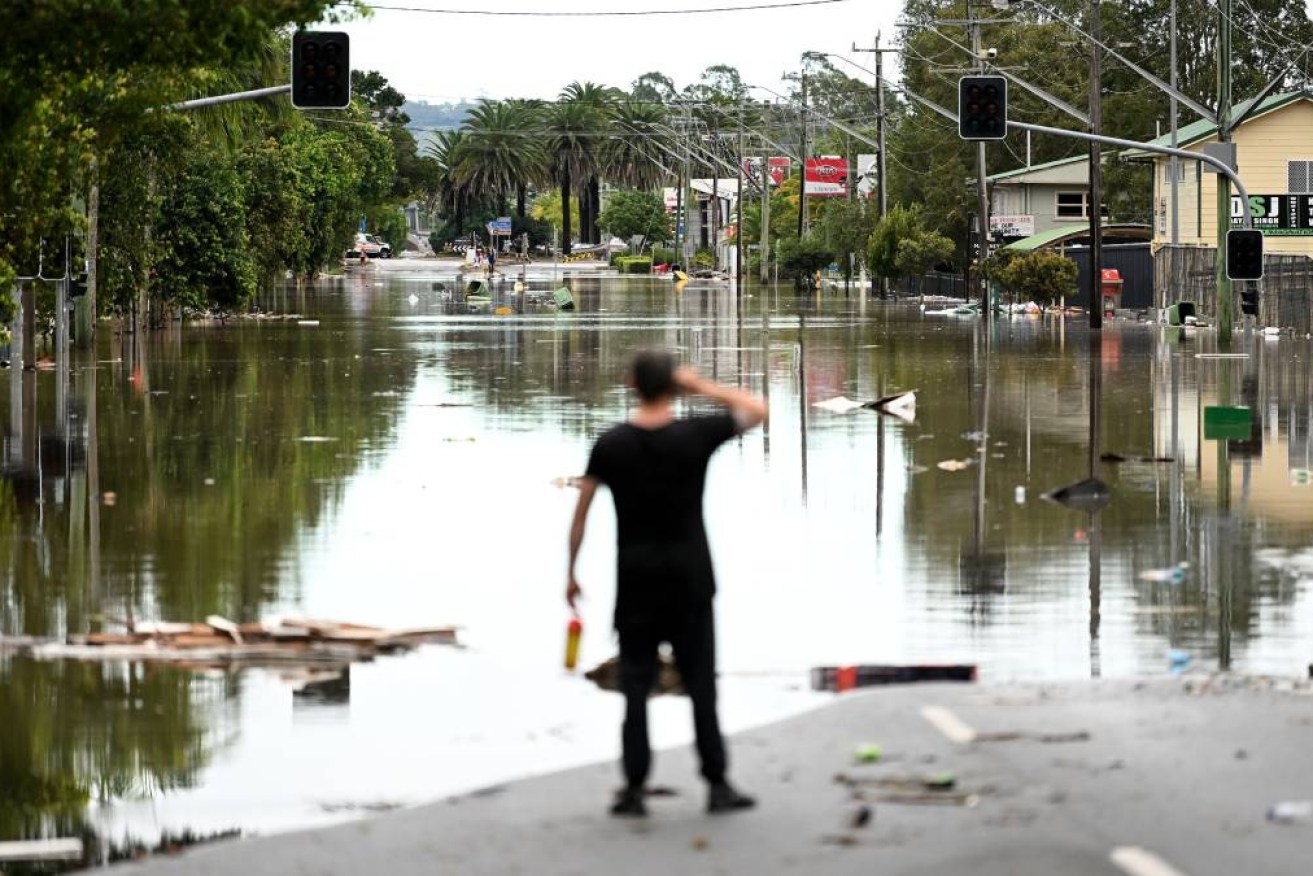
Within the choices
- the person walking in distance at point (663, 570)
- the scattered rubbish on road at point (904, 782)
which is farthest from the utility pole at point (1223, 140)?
the person walking in distance at point (663, 570)

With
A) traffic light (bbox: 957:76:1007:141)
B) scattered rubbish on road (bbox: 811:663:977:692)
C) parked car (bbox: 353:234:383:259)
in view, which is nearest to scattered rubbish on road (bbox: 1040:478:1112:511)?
scattered rubbish on road (bbox: 811:663:977:692)

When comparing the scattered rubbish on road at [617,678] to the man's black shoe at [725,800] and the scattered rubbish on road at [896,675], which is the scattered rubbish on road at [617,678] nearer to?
the scattered rubbish on road at [896,675]

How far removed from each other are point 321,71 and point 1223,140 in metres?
22.9

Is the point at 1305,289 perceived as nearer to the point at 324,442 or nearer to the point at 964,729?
the point at 324,442

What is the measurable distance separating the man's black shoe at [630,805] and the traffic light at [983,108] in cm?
3099

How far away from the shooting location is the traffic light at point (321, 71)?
3053cm

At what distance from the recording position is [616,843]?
806cm

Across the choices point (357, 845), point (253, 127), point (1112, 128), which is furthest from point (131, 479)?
A: point (1112, 128)

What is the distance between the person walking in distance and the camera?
844 centimetres

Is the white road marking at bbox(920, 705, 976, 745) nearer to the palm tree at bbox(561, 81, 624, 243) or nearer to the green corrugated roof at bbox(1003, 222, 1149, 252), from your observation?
the green corrugated roof at bbox(1003, 222, 1149, 252)

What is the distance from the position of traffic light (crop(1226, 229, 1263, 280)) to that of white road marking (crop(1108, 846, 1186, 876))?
3611 centimetres

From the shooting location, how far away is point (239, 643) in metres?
12.5

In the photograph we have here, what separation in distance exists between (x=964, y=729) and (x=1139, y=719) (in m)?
0.80

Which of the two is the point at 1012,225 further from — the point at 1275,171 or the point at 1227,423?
the point at 1227,423
